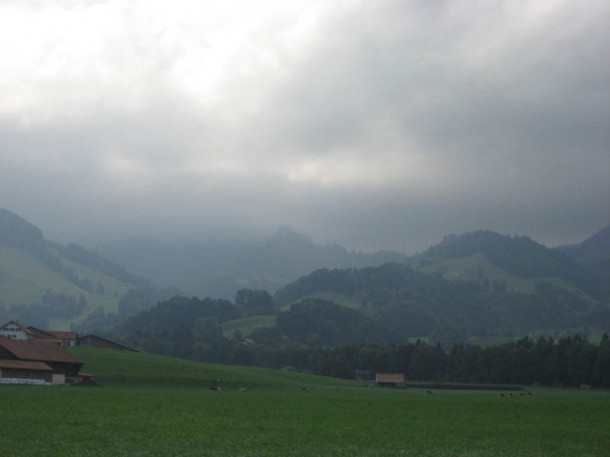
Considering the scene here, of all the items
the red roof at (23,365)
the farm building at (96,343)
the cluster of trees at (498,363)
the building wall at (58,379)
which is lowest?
the building wall at (58,379)

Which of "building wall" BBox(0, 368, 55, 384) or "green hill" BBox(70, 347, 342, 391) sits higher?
"green hill" BBox(70, 347, 342, 391)

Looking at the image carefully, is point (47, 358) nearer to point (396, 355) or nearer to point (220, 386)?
point (220, 386)

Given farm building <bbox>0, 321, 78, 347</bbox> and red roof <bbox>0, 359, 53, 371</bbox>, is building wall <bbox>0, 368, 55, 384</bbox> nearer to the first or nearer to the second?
red roof <bbox>0, 359, 53, 371</bbox>

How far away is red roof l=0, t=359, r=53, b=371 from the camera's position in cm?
8548

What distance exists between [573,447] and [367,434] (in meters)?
10.4

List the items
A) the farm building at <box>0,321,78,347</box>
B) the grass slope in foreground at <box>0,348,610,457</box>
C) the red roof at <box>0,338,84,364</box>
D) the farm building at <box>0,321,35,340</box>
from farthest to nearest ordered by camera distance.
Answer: the farm building at <box>0,321,35,340</box> → the farm building at <box>0,321,78,347</box> → the red roof at <box>0,338,84,364</box> → the grass slope in foreground at <box>0,348,610,457</box>

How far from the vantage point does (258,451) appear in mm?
32875

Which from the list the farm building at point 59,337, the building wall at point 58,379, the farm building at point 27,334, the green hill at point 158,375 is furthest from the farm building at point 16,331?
the building wall at point 58,379

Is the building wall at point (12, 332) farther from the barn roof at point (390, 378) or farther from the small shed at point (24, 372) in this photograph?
the barn roof at point (390, 378)

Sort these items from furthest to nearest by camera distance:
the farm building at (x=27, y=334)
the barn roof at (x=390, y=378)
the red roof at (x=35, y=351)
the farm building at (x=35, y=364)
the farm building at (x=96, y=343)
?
the barn roof at (x=390, y=378)
the farm building at (x=96, y=343)
the farm building at (x=27, y=334)
the red roof at (x=35, y=351)
the farm building at (x=35, y=364)

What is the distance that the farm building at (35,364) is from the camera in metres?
86.1

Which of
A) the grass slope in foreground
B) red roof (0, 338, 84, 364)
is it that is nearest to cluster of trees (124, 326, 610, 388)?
the grass slope in foreground

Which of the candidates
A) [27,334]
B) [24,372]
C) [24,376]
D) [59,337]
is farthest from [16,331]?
[24,376]

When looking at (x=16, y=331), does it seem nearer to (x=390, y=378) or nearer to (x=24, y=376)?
(x=24, y=376)
